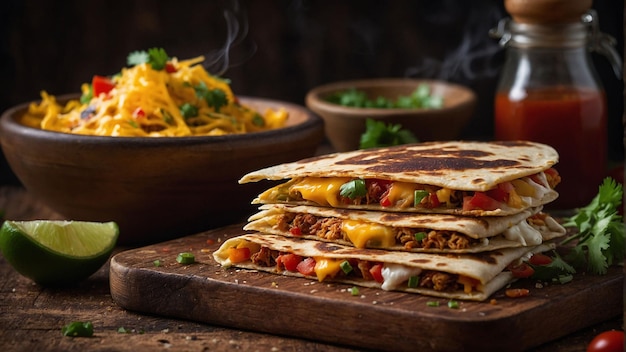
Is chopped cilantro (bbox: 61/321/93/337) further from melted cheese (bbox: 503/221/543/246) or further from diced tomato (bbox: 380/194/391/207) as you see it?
melted cheese (bbox: 503/221/543/246)

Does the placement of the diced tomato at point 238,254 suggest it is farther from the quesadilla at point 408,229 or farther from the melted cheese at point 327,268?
the melted cheese at point 327,268

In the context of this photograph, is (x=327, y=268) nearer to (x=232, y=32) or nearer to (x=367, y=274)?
(x=367, y=274)

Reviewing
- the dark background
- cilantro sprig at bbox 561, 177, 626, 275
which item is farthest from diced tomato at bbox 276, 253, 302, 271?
the dark background

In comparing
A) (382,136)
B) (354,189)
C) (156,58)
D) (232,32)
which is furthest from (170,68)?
(232,32)

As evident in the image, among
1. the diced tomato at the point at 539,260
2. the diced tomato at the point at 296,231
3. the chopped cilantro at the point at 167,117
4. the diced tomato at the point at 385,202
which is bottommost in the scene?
the diced tomato at the point at 539,260

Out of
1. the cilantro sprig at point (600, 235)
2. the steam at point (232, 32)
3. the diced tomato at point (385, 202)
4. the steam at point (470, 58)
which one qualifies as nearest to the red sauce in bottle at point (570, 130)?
the cilantro sprig at point (600, 235)

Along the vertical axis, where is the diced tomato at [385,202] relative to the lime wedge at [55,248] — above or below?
above

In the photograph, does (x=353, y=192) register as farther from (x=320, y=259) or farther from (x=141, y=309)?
(x=141, y=309)
